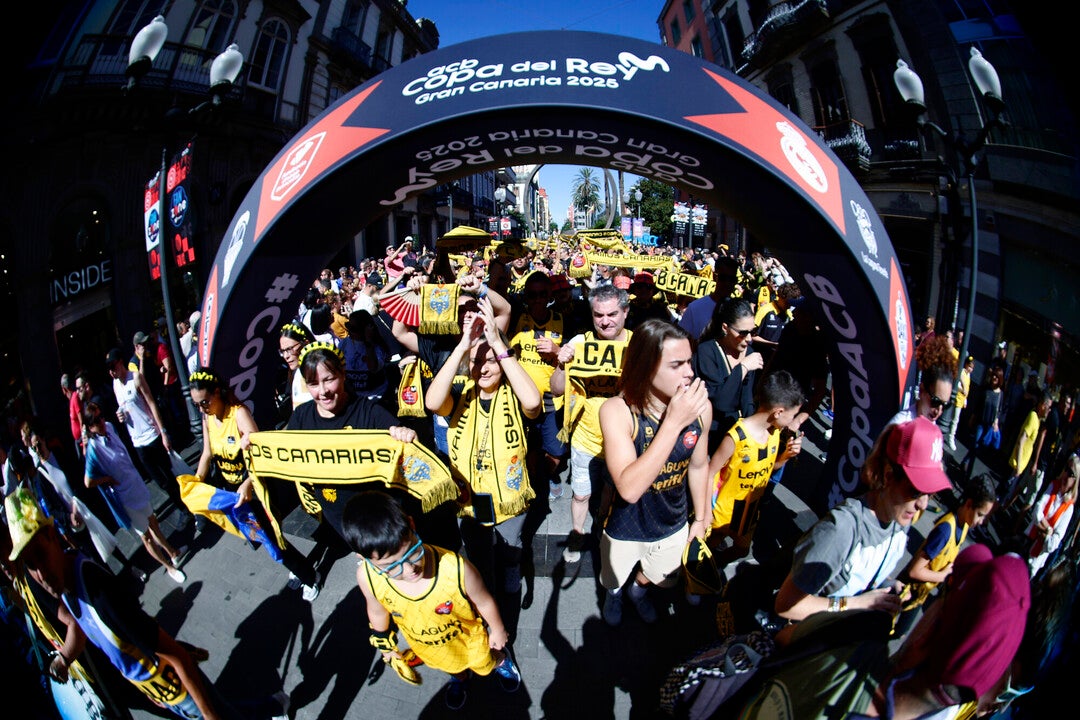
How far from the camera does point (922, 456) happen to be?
Answer: 68.6 inches

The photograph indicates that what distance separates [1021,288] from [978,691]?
1.47 m

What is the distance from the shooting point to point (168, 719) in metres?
2.34

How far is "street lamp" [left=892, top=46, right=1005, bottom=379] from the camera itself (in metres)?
1.64

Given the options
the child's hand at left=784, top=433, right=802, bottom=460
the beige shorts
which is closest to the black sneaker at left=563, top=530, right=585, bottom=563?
the beige shorts

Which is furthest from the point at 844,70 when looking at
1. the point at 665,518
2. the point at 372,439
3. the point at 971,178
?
the point at 372,439

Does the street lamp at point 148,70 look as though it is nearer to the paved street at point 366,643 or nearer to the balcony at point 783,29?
the paved street at point 366,643

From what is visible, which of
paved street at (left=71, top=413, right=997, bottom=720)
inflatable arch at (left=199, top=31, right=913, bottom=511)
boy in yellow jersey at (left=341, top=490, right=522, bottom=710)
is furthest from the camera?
paved street at (left=71, top=413, right=997, bottom=720)

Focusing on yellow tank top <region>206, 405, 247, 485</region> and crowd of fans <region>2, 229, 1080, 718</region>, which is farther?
yellow tank top <region>206, 405, 247, 485</region>

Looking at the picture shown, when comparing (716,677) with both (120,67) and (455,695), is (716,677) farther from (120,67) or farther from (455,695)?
(120,67)

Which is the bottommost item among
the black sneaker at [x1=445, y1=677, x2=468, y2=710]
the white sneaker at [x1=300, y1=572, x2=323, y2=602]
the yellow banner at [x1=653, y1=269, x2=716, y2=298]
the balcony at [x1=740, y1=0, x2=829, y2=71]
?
the black sneaker at [x1=445, y1=677, x2=468, y2=710]

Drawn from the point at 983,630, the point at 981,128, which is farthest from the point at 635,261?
the point at 983,630

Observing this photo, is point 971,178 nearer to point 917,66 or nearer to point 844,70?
point 917,66

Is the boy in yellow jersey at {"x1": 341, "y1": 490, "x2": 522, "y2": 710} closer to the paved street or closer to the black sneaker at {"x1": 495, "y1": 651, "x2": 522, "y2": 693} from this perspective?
the black sneaker at {"x1": 495, "y1": 651, "x2": 522, "y2": 693}

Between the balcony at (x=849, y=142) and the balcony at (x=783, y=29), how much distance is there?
58 cm
